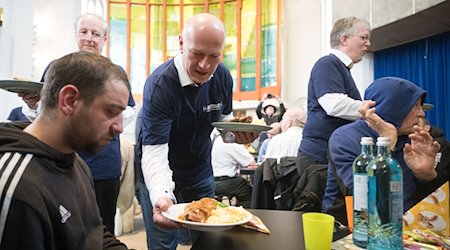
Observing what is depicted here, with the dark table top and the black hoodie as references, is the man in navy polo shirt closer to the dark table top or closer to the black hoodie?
the dark table top

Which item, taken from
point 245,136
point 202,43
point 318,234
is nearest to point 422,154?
point 318,234

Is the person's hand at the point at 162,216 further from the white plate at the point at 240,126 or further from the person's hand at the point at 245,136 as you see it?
the person's hand at the point at 245,136

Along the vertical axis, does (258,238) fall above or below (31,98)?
below

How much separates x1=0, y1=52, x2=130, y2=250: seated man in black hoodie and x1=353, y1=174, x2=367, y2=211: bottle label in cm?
60

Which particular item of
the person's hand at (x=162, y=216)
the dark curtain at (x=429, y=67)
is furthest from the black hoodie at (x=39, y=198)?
the dark curtain at (x=429, y=67)

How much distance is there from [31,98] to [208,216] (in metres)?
0.97

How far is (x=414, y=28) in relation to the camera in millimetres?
4156

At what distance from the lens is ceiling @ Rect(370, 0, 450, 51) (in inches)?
141

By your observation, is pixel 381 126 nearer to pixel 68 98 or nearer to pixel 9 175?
pixel 68 98

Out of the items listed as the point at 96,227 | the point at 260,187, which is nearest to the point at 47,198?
the point at 96,227

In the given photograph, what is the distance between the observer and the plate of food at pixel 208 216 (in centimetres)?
94

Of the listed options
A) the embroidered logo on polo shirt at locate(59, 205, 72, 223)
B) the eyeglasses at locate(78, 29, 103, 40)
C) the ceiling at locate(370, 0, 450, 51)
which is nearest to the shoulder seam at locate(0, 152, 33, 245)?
the embroidered logo on polo shirt at locate(59, 205, 72, 223)

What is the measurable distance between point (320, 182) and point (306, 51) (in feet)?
15.0

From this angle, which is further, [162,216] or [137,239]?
[137,239]
